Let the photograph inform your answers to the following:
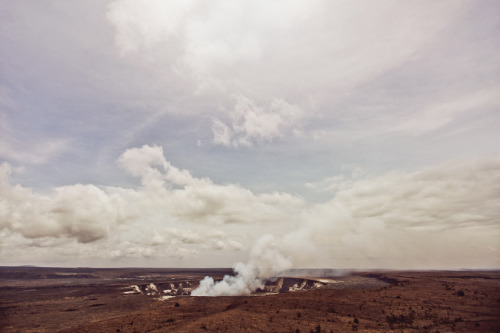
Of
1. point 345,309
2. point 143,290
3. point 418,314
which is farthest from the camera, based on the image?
point 143,290

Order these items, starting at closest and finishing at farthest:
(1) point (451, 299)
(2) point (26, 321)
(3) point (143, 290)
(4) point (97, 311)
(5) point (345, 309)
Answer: (5) point (345, 309) < (2) point (26, 321) < (1) point (451, 299) < (4) point (97, 311) < (3) point (143, 290)

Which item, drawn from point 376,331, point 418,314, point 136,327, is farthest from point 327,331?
point 136,327

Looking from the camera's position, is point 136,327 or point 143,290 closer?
point 136,327

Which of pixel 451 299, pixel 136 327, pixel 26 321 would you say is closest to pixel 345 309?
pixel 451 299

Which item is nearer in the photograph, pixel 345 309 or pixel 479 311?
pixel 479 311

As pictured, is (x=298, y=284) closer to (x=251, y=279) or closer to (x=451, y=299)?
→ (x=251, y=279)

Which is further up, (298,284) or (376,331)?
(376,331)

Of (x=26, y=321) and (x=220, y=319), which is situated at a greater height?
(x=220, y=319)

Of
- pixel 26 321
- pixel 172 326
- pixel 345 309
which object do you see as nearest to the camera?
pixel 172 326

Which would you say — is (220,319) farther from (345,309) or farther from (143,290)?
(143,290)
